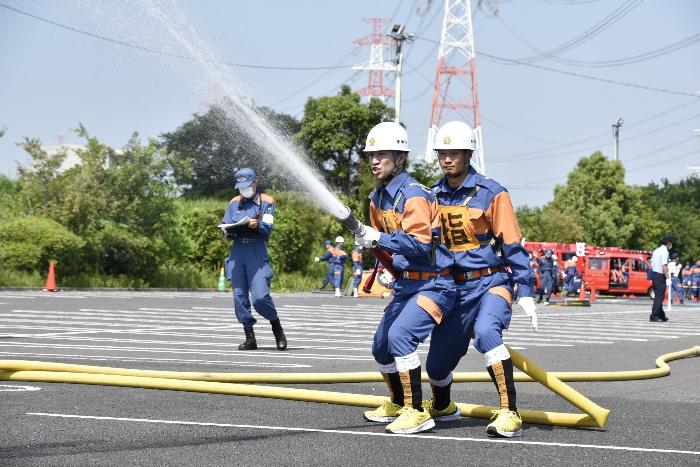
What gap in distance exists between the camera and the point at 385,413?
26.0ft

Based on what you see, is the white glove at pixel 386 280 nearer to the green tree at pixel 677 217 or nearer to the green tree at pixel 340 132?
the green tree at pixel 340 132

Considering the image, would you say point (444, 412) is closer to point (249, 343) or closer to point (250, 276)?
point (250, 276)

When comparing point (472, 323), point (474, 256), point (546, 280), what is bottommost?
point (472, 323)

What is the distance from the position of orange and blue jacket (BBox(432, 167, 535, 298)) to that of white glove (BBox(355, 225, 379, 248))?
0.63 m

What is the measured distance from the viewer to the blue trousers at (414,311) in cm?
760

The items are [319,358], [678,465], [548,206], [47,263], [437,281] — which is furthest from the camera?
[548,206]

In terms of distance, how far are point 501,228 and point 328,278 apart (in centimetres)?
3154

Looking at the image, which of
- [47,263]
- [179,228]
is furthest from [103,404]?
[179,228]

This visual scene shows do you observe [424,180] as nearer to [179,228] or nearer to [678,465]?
[179,228]

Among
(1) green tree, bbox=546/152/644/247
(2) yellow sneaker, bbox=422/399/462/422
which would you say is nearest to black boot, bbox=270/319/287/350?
(2) yellow sneaker, bbox=422/399/462/422

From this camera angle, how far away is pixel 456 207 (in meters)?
7.99

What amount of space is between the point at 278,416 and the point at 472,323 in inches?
58.4

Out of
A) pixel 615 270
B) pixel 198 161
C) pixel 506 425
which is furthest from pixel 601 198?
pixel 506 425

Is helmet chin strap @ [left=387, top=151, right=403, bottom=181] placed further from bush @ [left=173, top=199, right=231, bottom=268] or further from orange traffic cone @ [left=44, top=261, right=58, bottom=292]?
bush @ [left=173, top=199, right=231, bottom=268]
